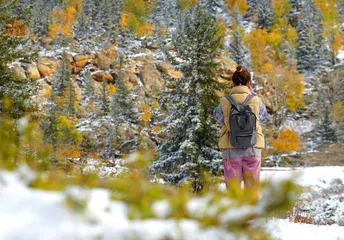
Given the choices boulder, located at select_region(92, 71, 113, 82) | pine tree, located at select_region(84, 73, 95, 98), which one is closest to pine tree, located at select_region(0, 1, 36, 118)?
pine tree, located at select_region(84, 73, 95, 98)

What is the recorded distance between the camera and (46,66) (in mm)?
57094

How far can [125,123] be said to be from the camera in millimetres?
45906

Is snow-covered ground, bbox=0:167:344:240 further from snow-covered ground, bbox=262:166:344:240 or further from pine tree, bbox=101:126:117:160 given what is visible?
pine tree, bbox=101:126:117:160

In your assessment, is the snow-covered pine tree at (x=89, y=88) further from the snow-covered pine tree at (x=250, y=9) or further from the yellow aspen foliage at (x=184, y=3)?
the snow-covered pine tree at (x=250, y=9)

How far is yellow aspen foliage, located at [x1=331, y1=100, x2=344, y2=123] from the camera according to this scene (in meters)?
51.2

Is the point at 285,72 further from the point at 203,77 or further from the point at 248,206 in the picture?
the point at 248,206

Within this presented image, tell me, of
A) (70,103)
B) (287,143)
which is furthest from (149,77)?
(287,143)

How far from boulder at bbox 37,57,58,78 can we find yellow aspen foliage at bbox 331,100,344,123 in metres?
43.0

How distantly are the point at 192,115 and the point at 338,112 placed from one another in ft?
154

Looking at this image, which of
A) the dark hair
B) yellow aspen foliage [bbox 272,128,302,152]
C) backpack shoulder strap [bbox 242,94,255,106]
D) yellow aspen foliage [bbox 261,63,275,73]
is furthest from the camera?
yellow aspen foliage [bbox 261,63,275,73]

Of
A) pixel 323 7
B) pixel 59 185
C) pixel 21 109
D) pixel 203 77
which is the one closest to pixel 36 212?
pixel 59 185

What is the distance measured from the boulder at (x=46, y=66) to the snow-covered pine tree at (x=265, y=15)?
5320 cm

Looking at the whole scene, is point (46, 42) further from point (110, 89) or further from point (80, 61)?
point (110, 89)

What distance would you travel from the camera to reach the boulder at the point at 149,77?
57.2m
